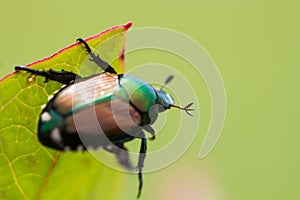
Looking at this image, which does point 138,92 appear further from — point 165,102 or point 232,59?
point 232,59

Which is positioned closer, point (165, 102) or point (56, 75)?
point (56, 75)

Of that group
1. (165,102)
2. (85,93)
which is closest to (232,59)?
(165,102)

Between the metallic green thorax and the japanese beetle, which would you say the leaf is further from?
the metallic green thorax

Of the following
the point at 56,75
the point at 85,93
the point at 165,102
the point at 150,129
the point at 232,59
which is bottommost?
the point at 150,129

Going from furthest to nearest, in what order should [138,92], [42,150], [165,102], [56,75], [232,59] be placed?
[232,59]
[165,102]
[138,92]
[56,75]
[42,150]

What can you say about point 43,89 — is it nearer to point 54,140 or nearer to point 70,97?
point 70,97

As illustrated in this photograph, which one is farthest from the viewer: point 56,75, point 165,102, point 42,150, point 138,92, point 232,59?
point 232,59

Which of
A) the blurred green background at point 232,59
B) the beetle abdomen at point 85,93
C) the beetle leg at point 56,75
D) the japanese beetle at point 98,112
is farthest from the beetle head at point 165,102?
the blurred green background at point 232,59

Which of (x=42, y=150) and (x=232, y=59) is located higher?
(x=232, y=59)

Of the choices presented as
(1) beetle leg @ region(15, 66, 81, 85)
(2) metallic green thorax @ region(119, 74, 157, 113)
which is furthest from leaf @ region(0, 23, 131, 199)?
(2) metallic green thorax @ region(119, 74, 157, 113)

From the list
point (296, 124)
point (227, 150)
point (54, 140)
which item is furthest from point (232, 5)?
point (54, 140)
